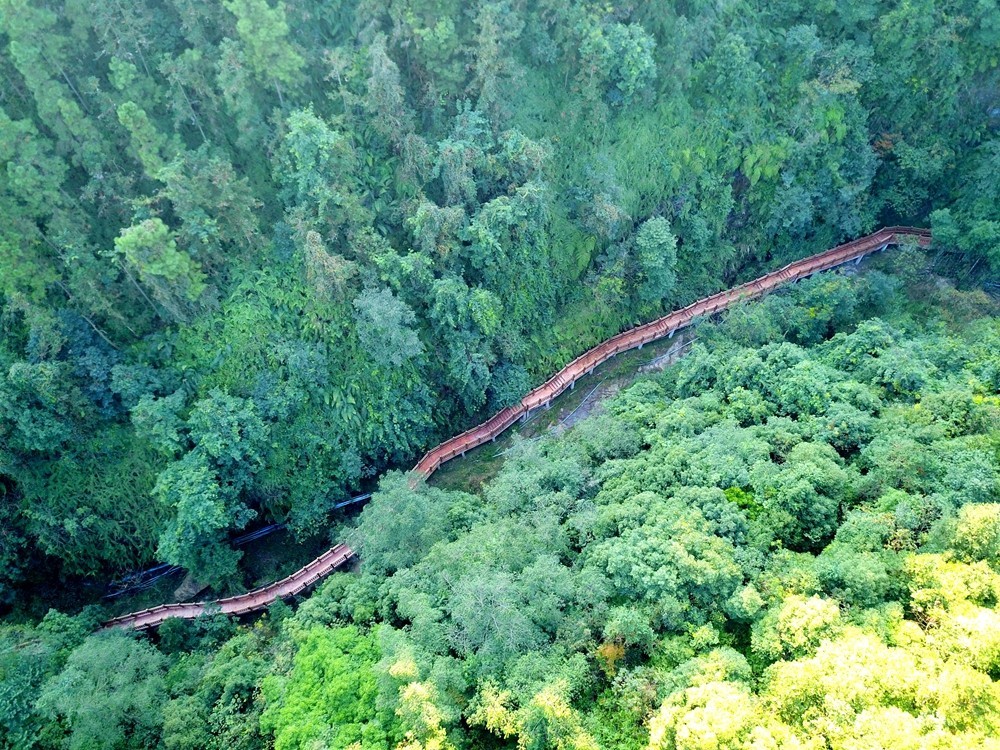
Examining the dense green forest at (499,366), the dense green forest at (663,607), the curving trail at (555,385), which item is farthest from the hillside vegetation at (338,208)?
the dense green forest at (663,607)

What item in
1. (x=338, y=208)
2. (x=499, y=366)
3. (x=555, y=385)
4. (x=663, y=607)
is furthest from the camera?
(x=555, y=385)

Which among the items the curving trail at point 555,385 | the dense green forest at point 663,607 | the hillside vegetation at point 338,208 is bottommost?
the curving trail at point 555,385

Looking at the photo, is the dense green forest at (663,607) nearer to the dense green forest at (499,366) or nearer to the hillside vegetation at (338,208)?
the dense green forest at (499,366)

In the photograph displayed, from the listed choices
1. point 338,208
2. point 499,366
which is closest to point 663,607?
point 499,366

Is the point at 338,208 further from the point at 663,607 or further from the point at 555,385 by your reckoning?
the point at 663,607

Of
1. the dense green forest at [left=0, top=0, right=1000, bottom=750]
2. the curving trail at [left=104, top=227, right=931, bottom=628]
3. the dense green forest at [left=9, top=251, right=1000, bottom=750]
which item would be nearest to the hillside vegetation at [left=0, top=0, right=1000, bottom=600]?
the dense green forest at [left=0, top=0, right=1000, bottom=750]

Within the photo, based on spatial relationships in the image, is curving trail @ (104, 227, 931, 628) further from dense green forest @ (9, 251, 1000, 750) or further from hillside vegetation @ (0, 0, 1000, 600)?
dense green forest @ (9, 251, 1000, 750)
